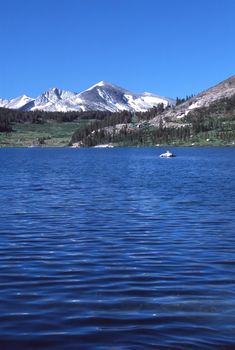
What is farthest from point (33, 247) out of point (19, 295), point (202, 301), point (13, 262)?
point (202, 301)

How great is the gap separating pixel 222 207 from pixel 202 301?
30293 millimetres

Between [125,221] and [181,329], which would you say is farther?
[125,221]

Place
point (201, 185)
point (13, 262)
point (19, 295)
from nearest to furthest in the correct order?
1. point (19, 295)
2. point (13, 262)
3. point (201, 185)

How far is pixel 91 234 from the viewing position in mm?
35125

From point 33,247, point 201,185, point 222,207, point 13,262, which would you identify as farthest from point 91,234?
point 201,185

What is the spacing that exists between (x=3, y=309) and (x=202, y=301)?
6.87 meters

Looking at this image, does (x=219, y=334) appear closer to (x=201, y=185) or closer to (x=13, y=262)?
(x=13, y=262)

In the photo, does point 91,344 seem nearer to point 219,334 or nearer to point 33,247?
point 219,334

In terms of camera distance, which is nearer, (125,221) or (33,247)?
(33,247)

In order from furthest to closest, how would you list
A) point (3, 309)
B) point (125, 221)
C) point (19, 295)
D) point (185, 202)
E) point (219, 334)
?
point (185, 202) < point (125, 221) < point (19, 295) < point (3, 309) < point (219, 334)

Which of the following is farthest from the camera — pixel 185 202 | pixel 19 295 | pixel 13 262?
pixel 185 202

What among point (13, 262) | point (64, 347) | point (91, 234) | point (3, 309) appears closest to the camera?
point (64, 347)

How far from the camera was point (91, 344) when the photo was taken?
1570cm

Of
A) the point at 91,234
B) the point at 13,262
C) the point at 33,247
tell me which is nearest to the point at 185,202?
the point at 91,234
